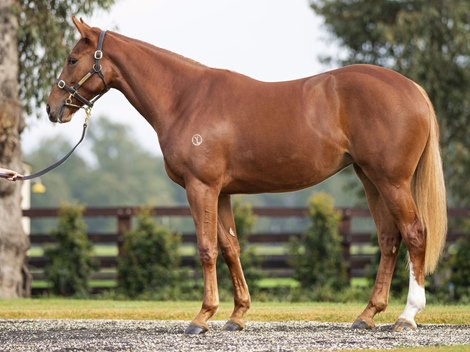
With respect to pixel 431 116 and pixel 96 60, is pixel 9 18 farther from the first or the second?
pixel 431 116

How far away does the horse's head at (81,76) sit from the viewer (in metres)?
8.38

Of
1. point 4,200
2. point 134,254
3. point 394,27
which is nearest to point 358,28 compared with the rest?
point 394,27

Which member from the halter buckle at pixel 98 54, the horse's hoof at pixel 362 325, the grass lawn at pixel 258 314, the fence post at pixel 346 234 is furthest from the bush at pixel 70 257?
the horse's hoof at pixel 362 325

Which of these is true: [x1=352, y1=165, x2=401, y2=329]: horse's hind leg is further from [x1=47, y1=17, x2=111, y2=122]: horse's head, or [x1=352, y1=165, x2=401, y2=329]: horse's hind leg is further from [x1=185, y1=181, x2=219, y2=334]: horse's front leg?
[x1=47, y1=17, x2=111, y2=122]: horse's head

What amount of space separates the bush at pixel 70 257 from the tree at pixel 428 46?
404 inches

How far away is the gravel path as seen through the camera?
7074mm

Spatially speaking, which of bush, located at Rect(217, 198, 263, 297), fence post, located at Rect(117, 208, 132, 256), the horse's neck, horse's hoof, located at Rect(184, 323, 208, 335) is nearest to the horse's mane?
the horse's neck

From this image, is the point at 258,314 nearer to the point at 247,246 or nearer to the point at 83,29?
the point at 83,29

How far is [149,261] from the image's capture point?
16594 millimetres

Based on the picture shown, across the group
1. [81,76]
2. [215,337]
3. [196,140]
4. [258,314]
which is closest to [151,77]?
[81,76]

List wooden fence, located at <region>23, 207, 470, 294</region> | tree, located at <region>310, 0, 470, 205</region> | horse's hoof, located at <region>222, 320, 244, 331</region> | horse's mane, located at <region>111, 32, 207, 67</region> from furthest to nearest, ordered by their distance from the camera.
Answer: tree, located at <region>310, 0, 470, 205</region>
wooden fence, located at <region>23, 207, 470, 294</region>
horse's mane, located at <region>111, 32, 207, 67</region>
horse's hoof, located at <region>222, 320, 244, 331</region>

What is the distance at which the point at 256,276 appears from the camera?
54.9 ft

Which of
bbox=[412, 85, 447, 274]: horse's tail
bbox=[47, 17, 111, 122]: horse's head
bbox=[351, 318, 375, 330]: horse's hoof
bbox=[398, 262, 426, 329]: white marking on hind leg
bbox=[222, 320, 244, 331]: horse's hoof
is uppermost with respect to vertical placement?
bbox=[47, 17, 111, 122]: horse's head

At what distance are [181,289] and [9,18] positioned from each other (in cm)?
591
